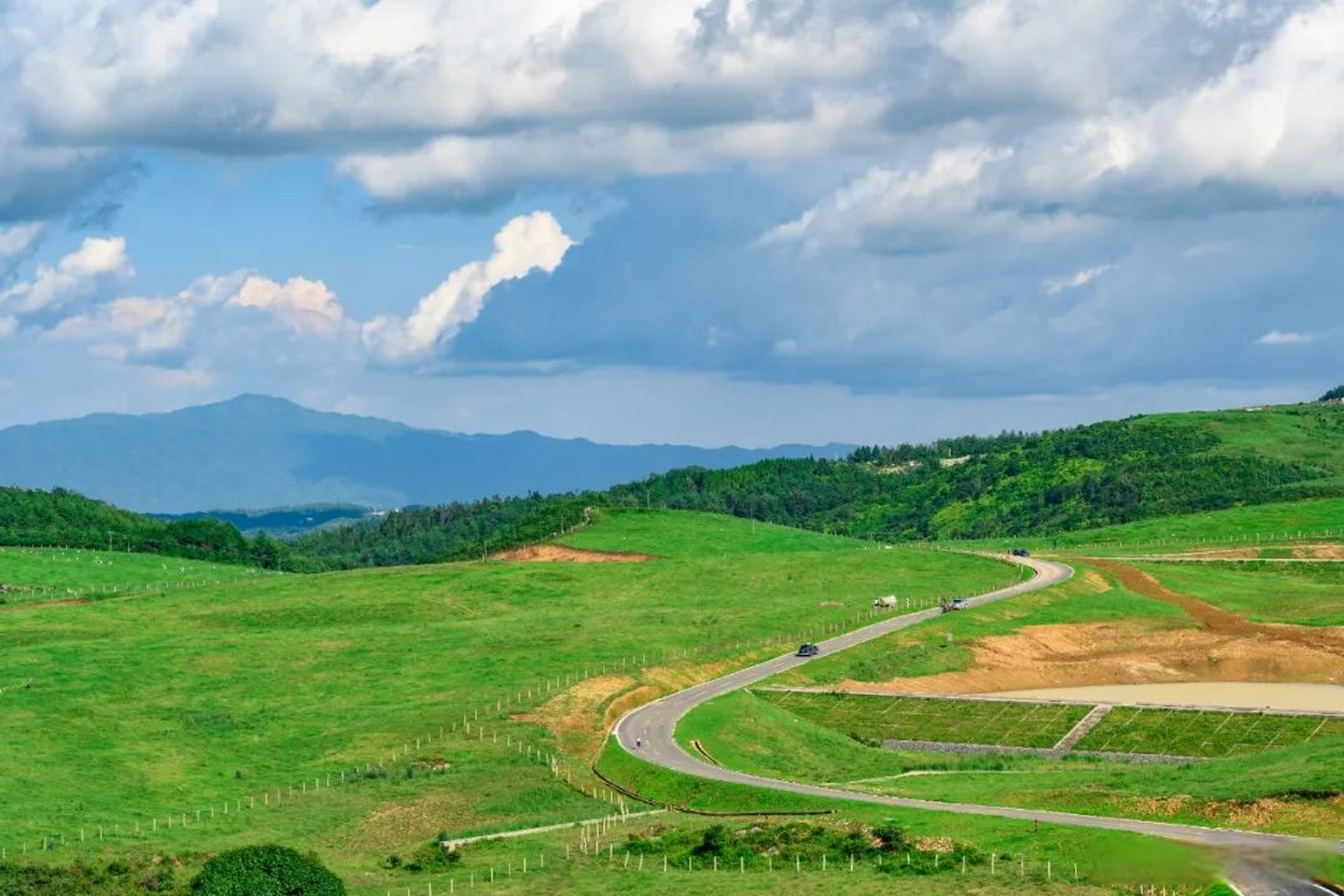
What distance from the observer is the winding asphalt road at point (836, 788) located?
8494 cm

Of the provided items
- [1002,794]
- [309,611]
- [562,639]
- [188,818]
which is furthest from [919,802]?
[309,611]

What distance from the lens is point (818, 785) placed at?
363 feet

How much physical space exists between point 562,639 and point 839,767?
51616mm

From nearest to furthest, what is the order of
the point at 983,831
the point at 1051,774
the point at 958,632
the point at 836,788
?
1. the point at 983,831
2. the point at 836,788
3. the point at 1051,774
4. the point at 958,632

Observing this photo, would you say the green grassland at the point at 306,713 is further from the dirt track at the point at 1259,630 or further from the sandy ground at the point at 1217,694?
the dirt track at the point at 1259,630

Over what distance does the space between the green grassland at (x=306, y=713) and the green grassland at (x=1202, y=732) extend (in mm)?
37631

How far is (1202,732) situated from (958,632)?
1729 inches

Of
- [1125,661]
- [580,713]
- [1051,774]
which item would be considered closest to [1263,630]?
[1125,661]

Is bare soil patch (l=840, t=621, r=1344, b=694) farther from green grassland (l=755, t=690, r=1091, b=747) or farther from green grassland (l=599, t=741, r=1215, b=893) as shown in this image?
green grassland (l=599, t=741, r=1215, b=893)

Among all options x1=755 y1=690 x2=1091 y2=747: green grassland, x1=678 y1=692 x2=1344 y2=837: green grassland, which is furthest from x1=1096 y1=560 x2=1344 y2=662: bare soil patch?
x1=678 y1=692 x2=1344 y2=837: green grassland

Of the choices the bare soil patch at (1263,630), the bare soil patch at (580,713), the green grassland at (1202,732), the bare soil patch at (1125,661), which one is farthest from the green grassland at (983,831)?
the bare soil patch at (1263,630)

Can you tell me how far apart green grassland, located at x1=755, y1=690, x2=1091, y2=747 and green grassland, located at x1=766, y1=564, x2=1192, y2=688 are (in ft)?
20.8

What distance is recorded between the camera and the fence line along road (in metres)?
86.4

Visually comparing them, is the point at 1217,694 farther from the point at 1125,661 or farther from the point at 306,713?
the point at 306,713
